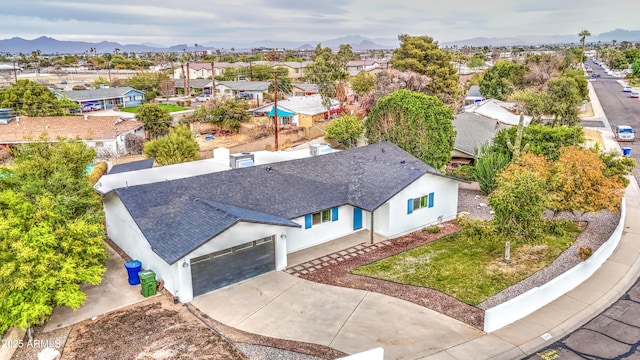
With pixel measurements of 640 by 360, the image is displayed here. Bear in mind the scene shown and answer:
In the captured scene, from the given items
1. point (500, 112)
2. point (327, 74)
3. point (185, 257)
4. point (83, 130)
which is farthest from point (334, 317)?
point (327, 74)

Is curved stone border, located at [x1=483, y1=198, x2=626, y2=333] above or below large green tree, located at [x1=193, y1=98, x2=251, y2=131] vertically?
below

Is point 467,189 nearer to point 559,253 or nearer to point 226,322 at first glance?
point 559,253

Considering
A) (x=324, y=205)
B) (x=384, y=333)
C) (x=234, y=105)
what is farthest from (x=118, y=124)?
(x=384, y=333)


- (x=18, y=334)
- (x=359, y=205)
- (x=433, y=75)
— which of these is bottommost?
(x=18, y=334)

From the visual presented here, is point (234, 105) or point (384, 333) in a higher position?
point (234, 105)

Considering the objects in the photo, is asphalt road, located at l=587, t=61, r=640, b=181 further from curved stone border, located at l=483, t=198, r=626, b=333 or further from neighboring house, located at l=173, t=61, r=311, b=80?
neighboring house, located at l=173, t=61, r=311, b=80

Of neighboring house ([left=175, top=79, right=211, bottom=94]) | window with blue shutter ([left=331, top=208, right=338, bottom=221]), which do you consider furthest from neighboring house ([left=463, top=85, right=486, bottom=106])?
window with blue shutter ([left=331, top=208, right=338, bottom=221])
